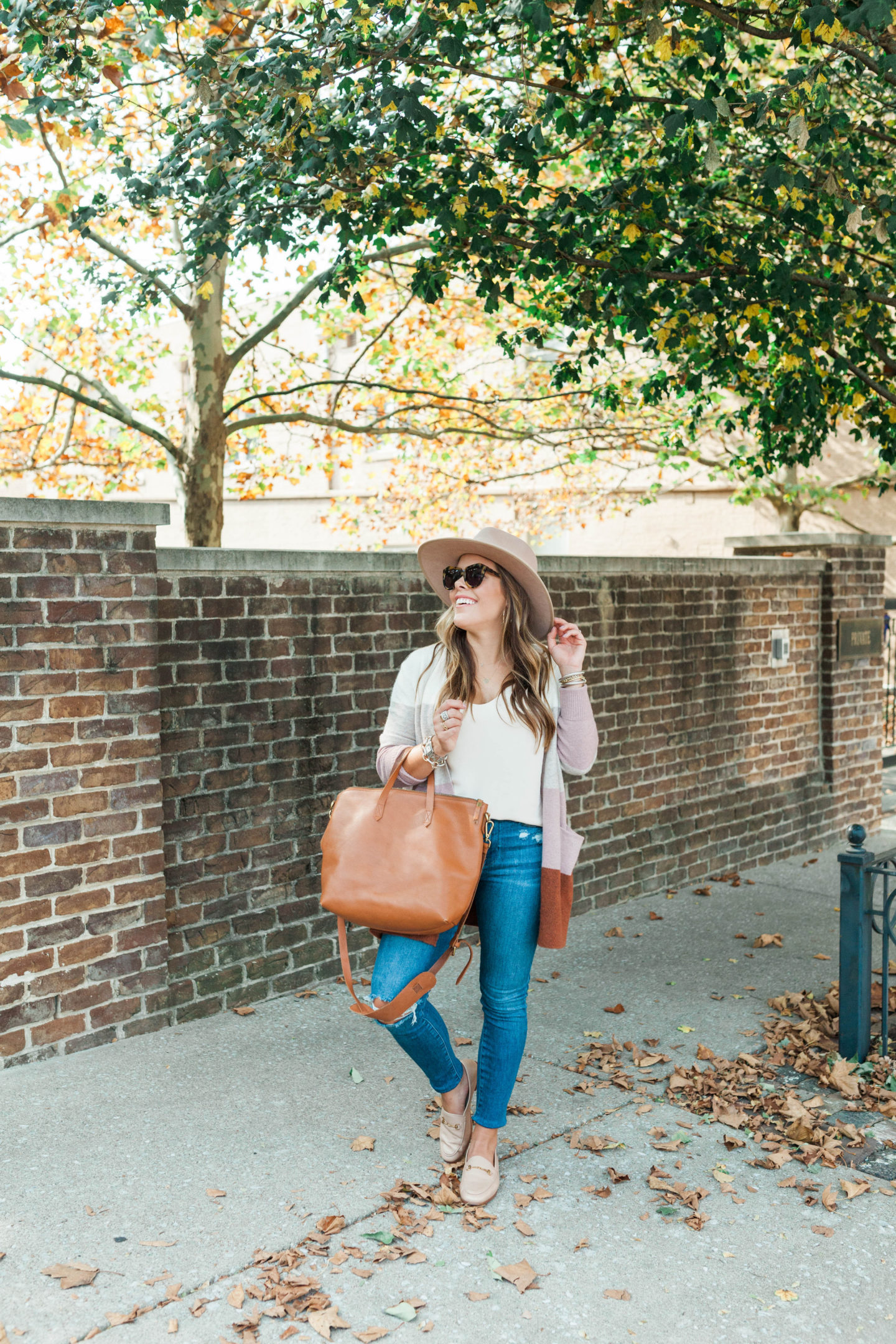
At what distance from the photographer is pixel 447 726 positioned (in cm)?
317

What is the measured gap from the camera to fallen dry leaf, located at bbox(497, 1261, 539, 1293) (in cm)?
299

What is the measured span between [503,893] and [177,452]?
20.8 ft

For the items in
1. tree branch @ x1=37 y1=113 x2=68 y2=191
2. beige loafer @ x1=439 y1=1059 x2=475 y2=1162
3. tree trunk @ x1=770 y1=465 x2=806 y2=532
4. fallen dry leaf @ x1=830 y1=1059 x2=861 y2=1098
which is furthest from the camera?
tree trunk @ x1=770 y1=465 x2=806 y2=532

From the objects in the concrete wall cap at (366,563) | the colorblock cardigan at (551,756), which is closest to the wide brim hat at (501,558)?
the colorblock cardigan at (551,756)

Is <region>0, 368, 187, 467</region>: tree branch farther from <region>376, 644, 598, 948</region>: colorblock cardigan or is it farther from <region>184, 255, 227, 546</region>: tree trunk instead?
<region>376, 644, 598, 948</region>: colorblock cardigan

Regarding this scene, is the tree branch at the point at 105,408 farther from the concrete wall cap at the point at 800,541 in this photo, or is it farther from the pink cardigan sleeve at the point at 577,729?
the pink cardigan sleeve at the point at 577,729

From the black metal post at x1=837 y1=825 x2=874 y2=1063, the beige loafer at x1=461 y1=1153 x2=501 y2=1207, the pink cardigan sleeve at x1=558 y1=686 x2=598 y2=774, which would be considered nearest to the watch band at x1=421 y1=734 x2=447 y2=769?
the pink cardigan sleeve at x1=558 y1=686 x2=598 y2=774

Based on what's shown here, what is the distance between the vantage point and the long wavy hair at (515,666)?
336 centimetres

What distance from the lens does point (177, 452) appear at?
8.84 meters

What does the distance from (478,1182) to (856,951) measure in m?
1.84

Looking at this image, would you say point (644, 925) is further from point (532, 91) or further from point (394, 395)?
point (394, 395)

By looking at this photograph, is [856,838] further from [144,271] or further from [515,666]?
[144,271]

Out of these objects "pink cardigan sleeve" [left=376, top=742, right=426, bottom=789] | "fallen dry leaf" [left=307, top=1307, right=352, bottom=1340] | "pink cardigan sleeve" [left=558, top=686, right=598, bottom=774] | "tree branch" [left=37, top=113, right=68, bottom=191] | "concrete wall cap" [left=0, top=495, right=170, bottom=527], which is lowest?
"fallen dry leaf" [left=307, top=1307, right=352, bottom=1340]

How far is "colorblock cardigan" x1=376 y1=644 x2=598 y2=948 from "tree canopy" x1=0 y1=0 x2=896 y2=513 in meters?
2.42
